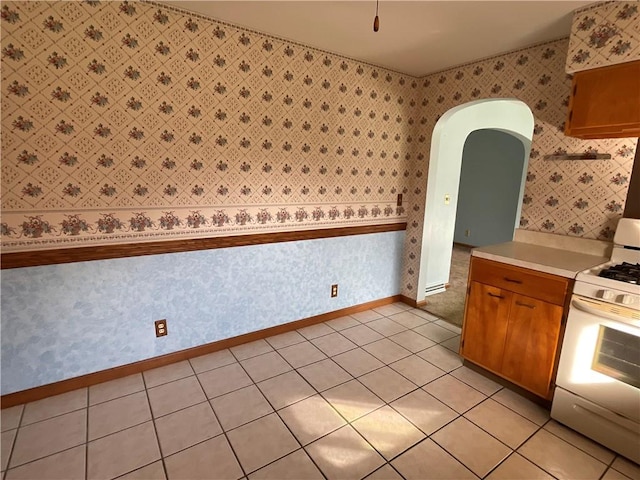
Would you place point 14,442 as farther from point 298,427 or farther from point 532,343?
point 532,343

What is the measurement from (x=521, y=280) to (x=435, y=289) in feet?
6.74

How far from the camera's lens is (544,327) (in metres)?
2.05

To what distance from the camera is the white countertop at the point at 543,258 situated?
6.54 feet

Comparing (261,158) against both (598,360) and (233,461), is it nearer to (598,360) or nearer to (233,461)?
(233,461)

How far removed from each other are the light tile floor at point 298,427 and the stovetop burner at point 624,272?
0.95m

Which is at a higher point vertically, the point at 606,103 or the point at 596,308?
the point at 606,103

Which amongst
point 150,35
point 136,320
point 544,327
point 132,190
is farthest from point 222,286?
point 544,327

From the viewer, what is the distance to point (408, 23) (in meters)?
2.23

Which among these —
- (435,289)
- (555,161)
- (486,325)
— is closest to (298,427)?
(486,325)

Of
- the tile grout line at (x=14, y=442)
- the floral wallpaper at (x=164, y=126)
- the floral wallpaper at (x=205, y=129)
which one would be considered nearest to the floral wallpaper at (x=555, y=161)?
the floral wallpaper at (x=205, y=129)

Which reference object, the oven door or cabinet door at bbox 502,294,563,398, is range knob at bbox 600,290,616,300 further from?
cabinet door at bbox 502,294,563,398

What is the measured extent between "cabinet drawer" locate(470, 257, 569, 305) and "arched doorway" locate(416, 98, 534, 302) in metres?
1.20

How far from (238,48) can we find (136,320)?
206 cm

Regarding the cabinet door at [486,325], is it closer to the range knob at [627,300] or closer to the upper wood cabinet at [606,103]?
the range knob at [627,300]
